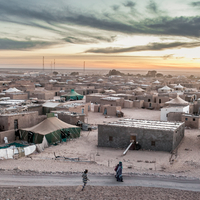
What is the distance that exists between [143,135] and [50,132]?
618cm

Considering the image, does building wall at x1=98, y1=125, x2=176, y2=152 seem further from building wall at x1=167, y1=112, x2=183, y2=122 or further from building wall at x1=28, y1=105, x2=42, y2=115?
building wall at x1=28, y1=105, x2=42, y2=115

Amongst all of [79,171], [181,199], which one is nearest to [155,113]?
[79,171]

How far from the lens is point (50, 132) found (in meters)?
18.7

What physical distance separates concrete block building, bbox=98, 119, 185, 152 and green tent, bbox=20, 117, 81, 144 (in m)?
2.79

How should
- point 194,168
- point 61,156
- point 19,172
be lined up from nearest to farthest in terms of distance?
point 19,172 → point 194,168 → point 61,156

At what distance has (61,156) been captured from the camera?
50.9 ft

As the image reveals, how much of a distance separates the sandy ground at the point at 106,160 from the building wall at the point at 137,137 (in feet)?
1.66

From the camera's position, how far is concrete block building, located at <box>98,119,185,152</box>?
16780 mm

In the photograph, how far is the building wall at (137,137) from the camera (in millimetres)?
16750

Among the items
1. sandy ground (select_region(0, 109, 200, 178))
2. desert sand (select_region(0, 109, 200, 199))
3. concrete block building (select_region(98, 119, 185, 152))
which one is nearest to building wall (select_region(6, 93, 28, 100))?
desert sand (select_region(0, 109, 200, 199))

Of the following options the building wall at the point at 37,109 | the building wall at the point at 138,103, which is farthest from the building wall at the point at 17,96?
the building wall at the point at 138,103

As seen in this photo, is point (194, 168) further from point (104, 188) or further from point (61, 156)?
point (61, 156)

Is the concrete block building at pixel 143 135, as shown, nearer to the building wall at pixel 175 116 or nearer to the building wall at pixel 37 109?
the building wall at pixel 175 116

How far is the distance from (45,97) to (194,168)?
30.0 metres
